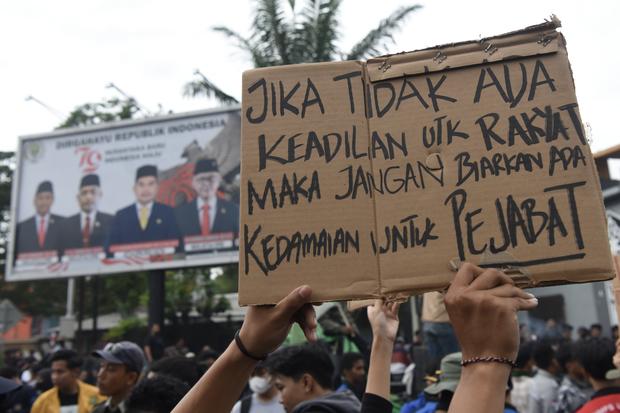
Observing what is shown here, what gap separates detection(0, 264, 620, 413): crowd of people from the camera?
1158 millimetres

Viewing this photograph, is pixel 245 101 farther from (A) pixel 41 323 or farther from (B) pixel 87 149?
(A) pixel 41 323

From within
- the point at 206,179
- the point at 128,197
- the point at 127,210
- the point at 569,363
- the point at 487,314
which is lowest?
the point at 569,363

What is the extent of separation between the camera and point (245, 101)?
1.60 meters

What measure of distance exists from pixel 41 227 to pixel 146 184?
296 cm

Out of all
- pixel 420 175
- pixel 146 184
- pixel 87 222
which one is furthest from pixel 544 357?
pixel 87 222

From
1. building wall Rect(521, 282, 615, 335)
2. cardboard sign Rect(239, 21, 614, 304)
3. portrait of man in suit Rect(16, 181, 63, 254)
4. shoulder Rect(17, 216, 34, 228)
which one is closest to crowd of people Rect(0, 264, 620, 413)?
cardboard sign Rect(239, 21, 614, 304)

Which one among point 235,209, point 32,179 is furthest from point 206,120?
point 32,179

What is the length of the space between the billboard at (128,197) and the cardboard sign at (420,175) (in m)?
10.5

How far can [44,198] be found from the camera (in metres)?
13.8

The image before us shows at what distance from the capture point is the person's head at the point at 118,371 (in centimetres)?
381

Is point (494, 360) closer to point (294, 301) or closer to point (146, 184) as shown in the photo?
point (294, 301)

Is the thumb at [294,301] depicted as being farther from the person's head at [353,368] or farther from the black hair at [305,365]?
the person's head at [353,368]

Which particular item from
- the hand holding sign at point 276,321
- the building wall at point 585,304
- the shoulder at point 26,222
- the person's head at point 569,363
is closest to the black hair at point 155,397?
the hand holding sign at point 276,321

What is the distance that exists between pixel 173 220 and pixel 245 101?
11.3 meters
